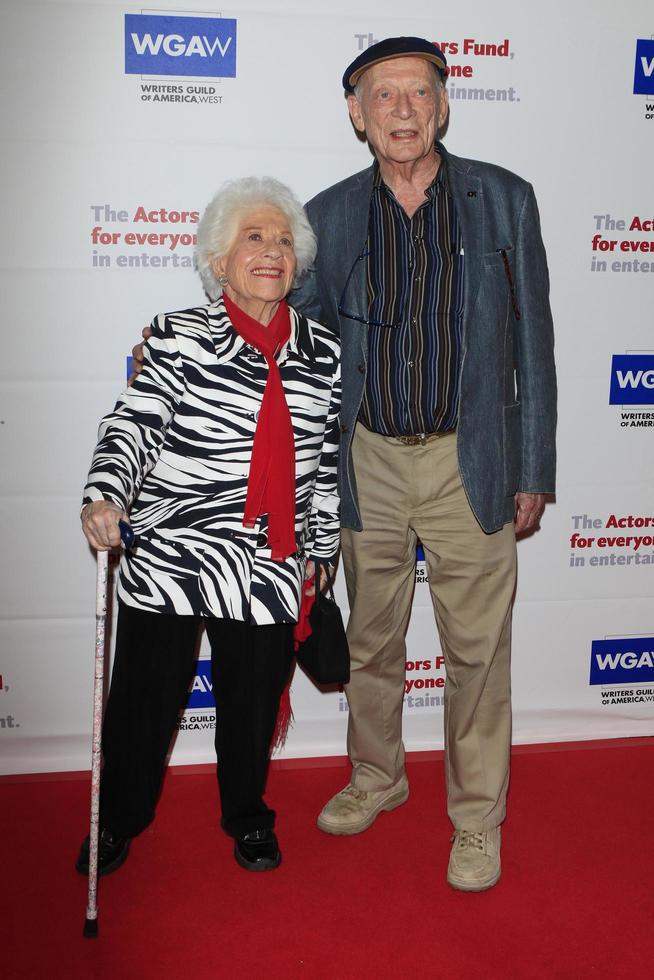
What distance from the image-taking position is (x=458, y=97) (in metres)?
2.93

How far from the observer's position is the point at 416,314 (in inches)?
96.2

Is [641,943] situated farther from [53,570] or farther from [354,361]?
[53,570]

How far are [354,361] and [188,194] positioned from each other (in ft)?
2.89

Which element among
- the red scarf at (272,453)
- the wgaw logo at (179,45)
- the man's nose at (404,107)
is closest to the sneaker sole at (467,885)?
the red scarf at (272,453)

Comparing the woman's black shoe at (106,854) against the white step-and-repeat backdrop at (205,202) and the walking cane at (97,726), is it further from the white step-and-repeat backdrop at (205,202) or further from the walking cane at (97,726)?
the white step-and-repeat backdrop at (205,202)

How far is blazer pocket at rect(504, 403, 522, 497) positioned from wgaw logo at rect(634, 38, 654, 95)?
126 cm

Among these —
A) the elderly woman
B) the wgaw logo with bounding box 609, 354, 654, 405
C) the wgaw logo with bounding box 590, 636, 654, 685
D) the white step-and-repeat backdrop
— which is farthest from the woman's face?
the wgaw logo with bounding box 590, 636, 654, 685

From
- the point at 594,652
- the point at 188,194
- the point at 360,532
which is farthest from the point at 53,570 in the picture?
the point at 594,652

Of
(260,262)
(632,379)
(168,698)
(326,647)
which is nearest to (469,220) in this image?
(260,262)

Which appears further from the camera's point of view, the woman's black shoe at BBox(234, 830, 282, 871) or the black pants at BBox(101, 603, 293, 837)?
the woman's black shoe at BBox(234, 830, 282, 871)

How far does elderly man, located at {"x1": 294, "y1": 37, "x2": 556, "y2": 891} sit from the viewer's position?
2.44 m

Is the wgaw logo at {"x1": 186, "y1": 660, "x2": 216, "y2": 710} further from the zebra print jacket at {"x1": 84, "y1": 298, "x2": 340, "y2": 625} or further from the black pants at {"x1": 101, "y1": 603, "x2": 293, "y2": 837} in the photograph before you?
the zebra print jacket at {"x1": 84, "y1": 298, "x2": 340, "y2": 625}

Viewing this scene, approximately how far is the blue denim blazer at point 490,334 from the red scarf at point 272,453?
0.90ft

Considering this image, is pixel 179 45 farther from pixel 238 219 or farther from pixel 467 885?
pixel 467 885
